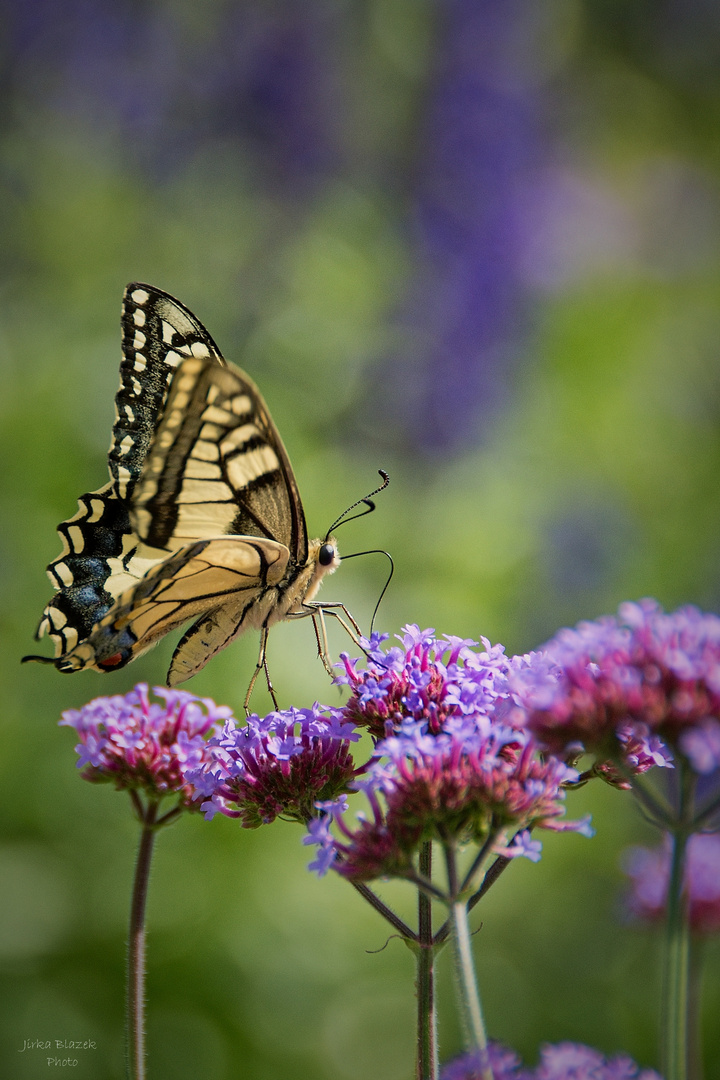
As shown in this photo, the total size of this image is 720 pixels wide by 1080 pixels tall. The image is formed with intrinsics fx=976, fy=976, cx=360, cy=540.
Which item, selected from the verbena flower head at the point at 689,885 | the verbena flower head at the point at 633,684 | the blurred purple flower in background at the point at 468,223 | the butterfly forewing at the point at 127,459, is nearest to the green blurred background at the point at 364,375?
the blurred purple flower in background at the point at 468,223

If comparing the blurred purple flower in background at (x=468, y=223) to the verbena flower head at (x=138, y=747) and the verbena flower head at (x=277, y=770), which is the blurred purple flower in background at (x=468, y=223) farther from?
the verbena flower head at (x=277, y=770)

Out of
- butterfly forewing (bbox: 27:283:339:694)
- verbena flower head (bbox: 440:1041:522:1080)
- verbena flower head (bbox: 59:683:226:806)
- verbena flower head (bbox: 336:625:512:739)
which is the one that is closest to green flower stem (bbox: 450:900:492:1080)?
verbena flower head (bbox: 336:625:512:739)

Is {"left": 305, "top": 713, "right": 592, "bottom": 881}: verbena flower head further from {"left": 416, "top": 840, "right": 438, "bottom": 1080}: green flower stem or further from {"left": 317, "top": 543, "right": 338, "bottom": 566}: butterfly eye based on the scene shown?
{"left": 317, "top": 543, "right": 338, "bottom": 566}: butterfly eye

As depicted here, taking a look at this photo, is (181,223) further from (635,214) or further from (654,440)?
(635,214)

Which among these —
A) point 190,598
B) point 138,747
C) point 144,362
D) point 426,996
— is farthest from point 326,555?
point 426,996

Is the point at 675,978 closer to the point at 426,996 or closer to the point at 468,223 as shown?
the point at 426,996

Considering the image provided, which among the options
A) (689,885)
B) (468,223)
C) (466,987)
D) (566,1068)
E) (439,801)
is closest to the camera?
(466,987)
